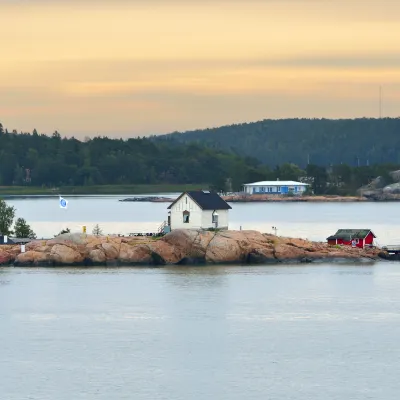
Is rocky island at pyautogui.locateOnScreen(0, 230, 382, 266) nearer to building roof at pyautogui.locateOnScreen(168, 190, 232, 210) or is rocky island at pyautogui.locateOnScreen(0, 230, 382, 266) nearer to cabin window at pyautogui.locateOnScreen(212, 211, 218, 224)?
cabin window at pyautogui.locateOnScreen(212, 211, 218, 224)

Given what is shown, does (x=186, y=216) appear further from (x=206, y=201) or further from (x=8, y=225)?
(x=8, y=225)

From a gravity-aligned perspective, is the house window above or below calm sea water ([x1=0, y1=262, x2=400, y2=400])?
above

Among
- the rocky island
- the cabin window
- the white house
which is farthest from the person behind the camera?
the cabin window

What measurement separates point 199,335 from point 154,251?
28.3 metres

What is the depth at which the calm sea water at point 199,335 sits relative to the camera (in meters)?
43.2

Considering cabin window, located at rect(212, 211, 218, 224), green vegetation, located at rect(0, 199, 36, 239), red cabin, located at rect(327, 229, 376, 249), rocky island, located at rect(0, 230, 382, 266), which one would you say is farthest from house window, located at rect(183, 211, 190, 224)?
green vegetation, located at rect(0, 199, 36, 239)

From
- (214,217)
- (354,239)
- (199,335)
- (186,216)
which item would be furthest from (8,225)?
(199,335)

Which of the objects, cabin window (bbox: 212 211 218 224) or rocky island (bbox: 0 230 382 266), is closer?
rocky island (bbox: 0 230 382 266)

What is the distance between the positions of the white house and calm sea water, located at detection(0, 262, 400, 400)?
7.65 metres

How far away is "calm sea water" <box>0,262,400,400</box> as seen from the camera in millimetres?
43156

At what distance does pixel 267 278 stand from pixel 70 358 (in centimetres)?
2746

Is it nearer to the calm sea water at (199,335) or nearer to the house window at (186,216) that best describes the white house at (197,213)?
the house window at (186,216)

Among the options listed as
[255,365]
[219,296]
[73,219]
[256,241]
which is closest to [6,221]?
[256,241]

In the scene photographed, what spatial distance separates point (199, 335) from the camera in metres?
52.7
